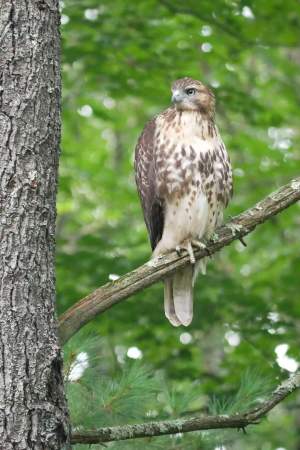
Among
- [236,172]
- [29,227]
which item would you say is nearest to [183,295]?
→ [29,227]

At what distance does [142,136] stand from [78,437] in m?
2.32

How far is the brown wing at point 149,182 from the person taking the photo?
15.0ft

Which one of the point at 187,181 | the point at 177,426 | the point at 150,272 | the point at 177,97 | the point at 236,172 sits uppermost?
the point at 236,172

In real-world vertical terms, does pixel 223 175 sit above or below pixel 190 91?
below

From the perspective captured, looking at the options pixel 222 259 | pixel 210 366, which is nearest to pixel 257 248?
pixel 222 259

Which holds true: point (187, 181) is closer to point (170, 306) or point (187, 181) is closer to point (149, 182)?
point (149, 182)

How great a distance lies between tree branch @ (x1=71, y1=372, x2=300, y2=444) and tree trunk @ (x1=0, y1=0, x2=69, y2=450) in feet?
0.62

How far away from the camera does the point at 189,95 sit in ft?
15.7

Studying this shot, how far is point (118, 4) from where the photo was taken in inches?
233

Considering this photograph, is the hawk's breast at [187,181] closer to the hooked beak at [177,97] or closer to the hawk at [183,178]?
the hawk at [183,178]

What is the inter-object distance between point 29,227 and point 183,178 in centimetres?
177

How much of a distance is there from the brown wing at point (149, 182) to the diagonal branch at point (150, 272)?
2.93 ft

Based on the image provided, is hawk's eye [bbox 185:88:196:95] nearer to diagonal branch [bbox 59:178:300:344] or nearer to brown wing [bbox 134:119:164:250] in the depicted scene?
brown wing [bbox 134:119:164:250]

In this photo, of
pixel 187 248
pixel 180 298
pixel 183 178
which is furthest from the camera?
pixel 180 298
